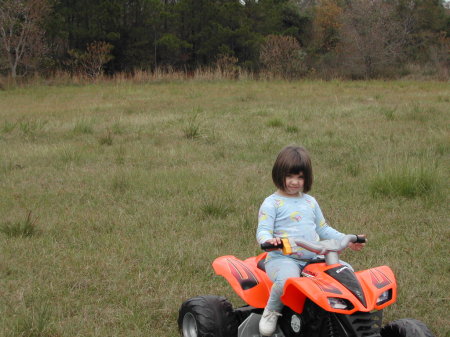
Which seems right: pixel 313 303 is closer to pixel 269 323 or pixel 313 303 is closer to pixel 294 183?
pixel 269 323

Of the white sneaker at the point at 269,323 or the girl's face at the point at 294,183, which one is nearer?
the white sneaker at the point at 269,323

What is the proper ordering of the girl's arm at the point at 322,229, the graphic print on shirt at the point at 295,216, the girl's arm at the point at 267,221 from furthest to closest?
the girl's arm at the point at 322,229, the graphic print on shirt at the point at 295,216, the girl's arm at the point at 267,221

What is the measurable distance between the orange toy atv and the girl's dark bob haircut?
41 cm

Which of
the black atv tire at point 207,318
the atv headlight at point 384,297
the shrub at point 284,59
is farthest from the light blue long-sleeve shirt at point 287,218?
the shrub at point 284,59

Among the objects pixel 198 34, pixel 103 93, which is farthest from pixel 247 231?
pixel 198 34

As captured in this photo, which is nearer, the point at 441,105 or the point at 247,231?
the point at 247,231

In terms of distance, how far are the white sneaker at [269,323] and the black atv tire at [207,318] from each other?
0.31 metres

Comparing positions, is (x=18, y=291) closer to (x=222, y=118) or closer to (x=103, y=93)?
(x=222, y=118)

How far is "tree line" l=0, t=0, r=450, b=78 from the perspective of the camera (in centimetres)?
2548

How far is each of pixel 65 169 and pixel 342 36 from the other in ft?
79.2

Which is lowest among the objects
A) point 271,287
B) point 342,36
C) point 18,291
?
point 18,291

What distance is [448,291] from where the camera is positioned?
14.0 ft

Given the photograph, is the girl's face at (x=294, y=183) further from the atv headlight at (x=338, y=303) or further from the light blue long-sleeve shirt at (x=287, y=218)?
the atv headlight at (x=338, y=303)

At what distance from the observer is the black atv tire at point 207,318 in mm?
3463
